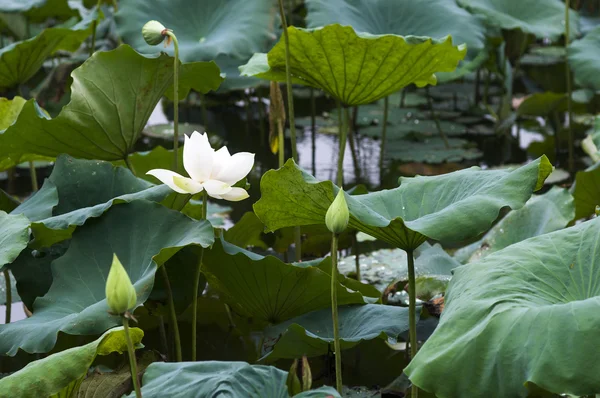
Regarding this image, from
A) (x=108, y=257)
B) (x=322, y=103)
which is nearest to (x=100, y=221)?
(x=108, y=257)

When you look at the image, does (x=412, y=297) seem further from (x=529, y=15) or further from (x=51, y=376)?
(x=529, y=15)

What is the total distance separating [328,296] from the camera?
68.1 inches

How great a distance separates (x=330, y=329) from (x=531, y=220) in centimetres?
74

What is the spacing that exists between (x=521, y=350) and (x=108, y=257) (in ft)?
2.86

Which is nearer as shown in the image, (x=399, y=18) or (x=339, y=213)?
(x=339, y=213)

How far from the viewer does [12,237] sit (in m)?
1.61

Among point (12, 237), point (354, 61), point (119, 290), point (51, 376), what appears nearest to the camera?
point (119, 290)

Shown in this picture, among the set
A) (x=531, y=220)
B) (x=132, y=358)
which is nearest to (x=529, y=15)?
(x=531, y=220)

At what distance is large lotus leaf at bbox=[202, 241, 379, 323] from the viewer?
5.46 ft

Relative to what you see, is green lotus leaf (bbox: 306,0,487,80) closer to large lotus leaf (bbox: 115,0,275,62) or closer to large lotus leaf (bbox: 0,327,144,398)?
large lotus leaf (bbox: 115,0,275,62)

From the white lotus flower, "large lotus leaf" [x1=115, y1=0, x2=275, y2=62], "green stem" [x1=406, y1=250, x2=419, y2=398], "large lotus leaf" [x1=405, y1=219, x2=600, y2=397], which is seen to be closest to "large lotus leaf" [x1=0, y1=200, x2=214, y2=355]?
the white lotus flower

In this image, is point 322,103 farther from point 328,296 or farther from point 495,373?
point 495,373

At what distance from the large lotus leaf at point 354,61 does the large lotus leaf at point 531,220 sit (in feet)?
1.37

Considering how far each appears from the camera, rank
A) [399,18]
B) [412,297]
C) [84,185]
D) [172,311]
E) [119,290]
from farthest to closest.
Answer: [399,18] → [84,185] → [172,311] → [412,297] → [119,290]
